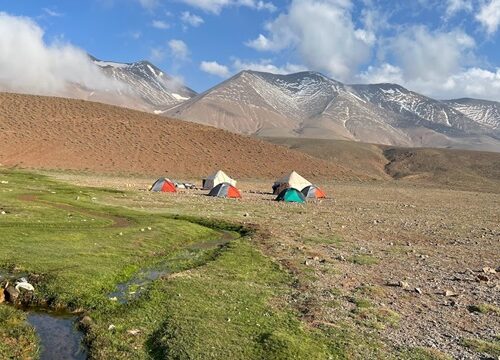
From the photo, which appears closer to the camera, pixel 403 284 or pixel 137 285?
pixel 137 285

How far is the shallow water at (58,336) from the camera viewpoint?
14.0 m

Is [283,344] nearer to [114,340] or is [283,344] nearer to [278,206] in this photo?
[114,340]

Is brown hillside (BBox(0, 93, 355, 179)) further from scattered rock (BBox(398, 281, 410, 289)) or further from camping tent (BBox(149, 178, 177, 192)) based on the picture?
scattered rock (BBox(398, 281, 410, 289))

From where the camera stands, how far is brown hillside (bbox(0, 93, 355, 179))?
13038cm

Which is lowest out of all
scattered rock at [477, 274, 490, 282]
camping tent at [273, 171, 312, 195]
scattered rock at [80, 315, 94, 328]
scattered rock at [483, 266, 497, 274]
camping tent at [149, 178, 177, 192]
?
scattered rock at [80, 315, 94, 328]

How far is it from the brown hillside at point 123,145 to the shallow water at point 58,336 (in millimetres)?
111045

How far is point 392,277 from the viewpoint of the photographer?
23.6m

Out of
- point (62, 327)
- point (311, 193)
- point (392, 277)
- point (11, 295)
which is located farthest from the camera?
point (311, 193)

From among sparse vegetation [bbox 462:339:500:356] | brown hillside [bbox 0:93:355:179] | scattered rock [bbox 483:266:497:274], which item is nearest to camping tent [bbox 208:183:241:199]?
scattered rock [bbox 483:266:497:274]

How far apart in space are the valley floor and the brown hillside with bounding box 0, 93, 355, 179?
3483 inches

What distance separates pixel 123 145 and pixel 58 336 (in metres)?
134

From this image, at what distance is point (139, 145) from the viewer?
147 m

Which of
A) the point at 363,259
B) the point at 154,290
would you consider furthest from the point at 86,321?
the point at 363,259

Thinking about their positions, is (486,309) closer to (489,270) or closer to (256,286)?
(489,270)
